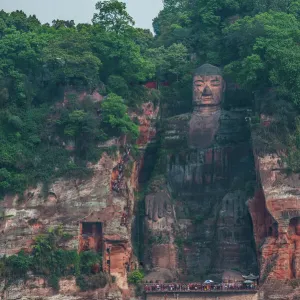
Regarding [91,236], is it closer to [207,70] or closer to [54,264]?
[54,264]

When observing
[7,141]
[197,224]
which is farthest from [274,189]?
[7,141]

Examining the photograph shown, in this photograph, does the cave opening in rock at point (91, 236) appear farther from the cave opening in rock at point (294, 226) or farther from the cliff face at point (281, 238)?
the cave opening in rock at point (294, 226)

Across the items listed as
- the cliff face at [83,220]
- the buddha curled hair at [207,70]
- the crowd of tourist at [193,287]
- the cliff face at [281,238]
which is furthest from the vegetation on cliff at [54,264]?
the buddha curled hair at [207,70]

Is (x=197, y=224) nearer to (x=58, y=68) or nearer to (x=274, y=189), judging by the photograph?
(x=274, y=189)

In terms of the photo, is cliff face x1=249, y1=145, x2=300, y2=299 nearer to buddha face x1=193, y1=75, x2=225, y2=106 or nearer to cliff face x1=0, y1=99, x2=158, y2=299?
cliff face x1=0, y1=99, x2=158, y2=299

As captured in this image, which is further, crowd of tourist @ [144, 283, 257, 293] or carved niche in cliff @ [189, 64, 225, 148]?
carved niche in cliff @ [189, 64, 225, 148]

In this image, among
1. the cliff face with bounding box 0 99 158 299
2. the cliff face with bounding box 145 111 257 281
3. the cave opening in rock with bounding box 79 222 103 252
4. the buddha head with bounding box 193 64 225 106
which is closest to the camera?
the cliff face with bounding box 0 99 158 299

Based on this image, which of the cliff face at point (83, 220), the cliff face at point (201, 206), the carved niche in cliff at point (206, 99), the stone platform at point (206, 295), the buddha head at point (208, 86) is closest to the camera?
the stone platform at point (206, 295)

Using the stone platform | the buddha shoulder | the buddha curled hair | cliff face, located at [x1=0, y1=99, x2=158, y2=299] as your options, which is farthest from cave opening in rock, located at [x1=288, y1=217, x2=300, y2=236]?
the buddha curled hair
